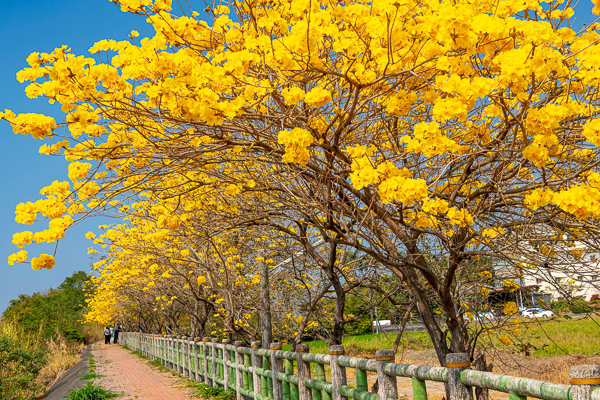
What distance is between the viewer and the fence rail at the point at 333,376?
2443mm

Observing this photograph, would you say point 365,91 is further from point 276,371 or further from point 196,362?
point 196,362

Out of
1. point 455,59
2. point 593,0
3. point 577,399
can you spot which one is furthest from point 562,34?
point 577,399

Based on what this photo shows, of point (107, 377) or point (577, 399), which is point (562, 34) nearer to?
point (577, 399)

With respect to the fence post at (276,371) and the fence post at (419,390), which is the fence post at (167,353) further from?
the fence post at (419,390)

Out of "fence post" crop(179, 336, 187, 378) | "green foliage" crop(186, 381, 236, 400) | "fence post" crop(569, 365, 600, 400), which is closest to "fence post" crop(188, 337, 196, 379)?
"fence post" crop(179, 336, 187, 378)

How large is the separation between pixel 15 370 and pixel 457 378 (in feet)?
32.8

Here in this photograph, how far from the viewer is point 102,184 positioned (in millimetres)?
4008

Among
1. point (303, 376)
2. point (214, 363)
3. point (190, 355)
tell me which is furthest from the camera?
point (190, 355)

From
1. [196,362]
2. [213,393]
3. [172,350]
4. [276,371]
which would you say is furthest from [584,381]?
[172,350]

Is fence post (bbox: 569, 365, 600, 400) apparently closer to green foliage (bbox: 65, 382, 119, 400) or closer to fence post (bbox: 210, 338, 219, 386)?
fence post (bbox: 210, 338, 219, 386)

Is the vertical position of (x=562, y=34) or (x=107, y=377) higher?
(x=562, y=34)

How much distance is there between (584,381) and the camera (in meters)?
2.21

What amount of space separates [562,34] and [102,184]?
3.47m

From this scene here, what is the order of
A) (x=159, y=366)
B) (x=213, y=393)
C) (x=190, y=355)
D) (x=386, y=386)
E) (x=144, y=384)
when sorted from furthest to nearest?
1. (x=159, y=366)
2. (x=190, y=355)
3. (x=144, y=384)
4. (x=213, y=393)
5. (x=386, y=386)
